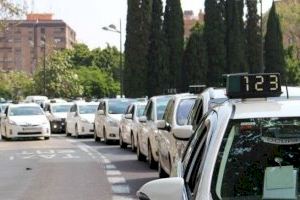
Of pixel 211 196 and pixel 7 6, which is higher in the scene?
pixel 7 6

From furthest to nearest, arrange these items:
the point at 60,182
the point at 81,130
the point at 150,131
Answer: the point at 81,130 < the point at 150,131 < the point at 60,182

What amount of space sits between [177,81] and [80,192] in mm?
56849

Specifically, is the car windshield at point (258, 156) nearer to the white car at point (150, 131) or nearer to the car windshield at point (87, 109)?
the white car at point (150, 131)

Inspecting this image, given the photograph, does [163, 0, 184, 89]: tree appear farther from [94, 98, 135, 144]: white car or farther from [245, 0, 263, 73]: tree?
[94, 98, 135, 144]: white car

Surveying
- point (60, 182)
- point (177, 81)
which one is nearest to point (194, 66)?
point (177, 81)

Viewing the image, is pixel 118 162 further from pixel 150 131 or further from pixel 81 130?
pixel 81 130

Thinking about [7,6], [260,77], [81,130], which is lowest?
[81,130]

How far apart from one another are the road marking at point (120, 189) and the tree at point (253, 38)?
2308 inches

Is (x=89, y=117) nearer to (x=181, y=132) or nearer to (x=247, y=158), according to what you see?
(x=181, y=132)

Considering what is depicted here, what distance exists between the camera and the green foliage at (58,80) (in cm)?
10119

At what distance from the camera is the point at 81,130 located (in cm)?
3266

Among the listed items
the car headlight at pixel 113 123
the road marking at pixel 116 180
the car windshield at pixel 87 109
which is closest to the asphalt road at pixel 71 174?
the road marking at pixel 116 180

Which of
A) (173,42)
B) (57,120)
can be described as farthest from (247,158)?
(173,42)

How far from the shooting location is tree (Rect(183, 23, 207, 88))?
6956 centimetres
